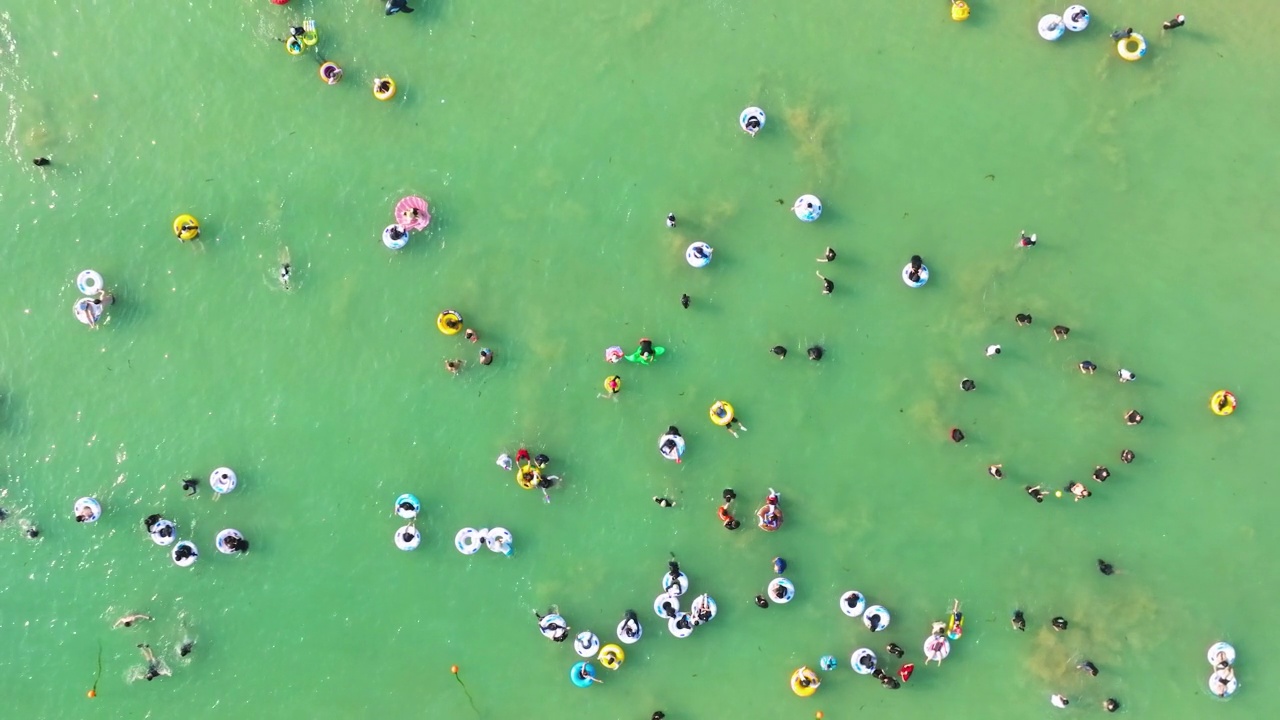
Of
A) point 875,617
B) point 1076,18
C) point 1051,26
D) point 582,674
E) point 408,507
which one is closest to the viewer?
point 1076,18

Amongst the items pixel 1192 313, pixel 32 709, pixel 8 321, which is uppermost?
pixel 1192 313

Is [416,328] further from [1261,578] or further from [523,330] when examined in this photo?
[1261,578]

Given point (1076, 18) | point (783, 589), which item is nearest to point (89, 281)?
point (783, 589)

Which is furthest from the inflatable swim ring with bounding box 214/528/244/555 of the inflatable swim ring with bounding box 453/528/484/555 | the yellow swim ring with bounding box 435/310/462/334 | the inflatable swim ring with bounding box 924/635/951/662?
the inflatable swim ring with bounding box 924/635/951/662

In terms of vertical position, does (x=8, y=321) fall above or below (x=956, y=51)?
below

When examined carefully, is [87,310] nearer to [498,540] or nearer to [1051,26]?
[498,540]

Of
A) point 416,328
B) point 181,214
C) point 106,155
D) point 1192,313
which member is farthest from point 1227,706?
point 106,155

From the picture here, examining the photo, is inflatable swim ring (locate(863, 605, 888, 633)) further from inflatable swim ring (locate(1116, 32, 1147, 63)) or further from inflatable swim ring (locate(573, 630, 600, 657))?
inflatable swim ring (locate(1116, 32, 1147, 63))
